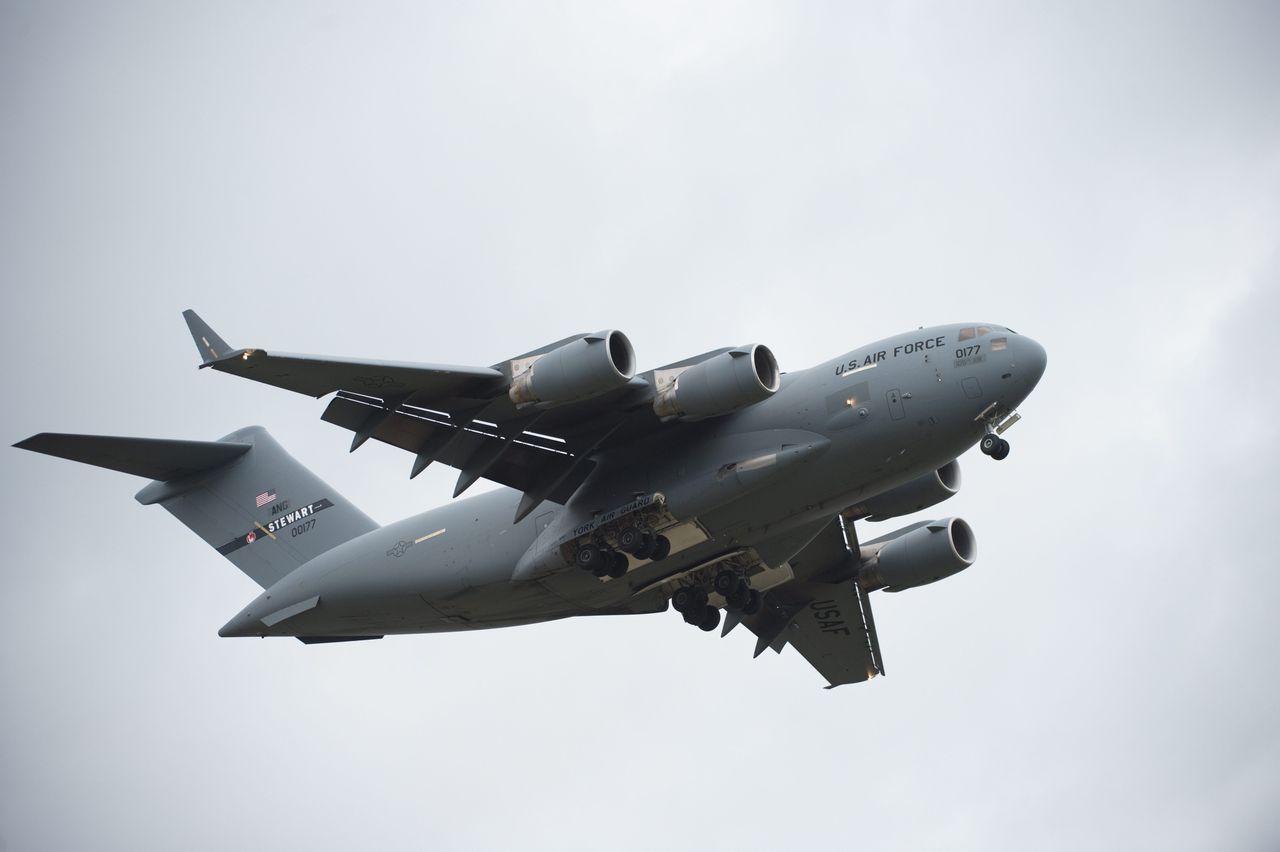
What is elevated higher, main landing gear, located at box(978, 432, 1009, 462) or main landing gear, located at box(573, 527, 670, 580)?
main landing gear, located at box(978, 432, 1009, 462)

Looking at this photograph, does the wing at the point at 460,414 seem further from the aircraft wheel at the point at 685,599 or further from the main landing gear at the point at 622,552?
the aircraft wheel at the point at 685,599

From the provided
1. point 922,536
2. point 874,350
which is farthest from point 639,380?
point 922,536

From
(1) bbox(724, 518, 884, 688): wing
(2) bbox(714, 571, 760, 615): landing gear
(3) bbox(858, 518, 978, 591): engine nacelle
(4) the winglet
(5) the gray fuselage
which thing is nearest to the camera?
(4) the winglet

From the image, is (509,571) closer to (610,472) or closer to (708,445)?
(610,472)

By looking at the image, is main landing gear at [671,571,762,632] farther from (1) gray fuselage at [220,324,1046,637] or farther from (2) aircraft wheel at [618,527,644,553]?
(2) aircraft wheel at [618,527,644,553]

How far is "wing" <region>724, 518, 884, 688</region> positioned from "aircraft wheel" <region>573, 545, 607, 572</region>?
4.39 meters

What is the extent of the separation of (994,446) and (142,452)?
10142mm

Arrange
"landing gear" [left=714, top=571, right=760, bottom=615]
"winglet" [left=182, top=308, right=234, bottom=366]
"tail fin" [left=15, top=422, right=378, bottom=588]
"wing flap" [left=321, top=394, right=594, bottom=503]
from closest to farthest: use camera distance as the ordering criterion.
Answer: "winglet" [left=182, top=308, right=234, bottom=366], "wing flap" [left=321, top=394, right=594, bottom=503], "landing gear" [left=714, top=571, right=760, bottom=615], "tail fin" [left=15, top=422, right=378, bottom=588]

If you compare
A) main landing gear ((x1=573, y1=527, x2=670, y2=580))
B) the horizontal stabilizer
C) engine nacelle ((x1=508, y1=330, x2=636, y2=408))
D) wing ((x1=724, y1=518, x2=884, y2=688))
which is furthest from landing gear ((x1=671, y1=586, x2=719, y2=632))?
the horizontal stabilizer

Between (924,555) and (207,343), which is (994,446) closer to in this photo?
(924,555)

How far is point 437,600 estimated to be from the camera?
56.2ft

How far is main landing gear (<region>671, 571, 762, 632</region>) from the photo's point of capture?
1777 centimetres

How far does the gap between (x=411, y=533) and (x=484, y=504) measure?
0.95m

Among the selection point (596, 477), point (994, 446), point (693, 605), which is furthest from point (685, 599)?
point (994, 446)
